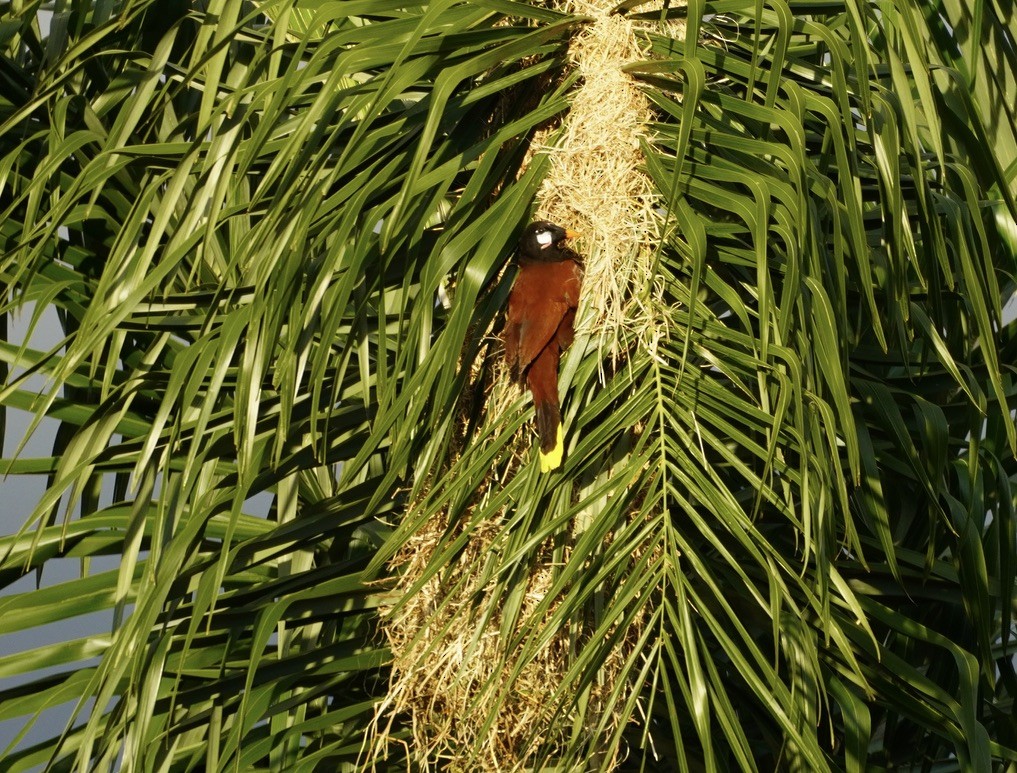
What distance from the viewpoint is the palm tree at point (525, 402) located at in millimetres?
1892

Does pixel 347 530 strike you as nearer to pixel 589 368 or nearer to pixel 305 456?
pixel 305 456

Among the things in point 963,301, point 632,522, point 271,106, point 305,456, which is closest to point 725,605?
point 632,522

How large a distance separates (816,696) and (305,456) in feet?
3.37

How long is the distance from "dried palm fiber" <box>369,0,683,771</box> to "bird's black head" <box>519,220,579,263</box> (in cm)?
4

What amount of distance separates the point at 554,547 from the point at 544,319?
0.39 metres

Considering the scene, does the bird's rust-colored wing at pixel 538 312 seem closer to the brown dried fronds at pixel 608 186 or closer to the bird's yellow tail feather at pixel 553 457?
the brown dried fronds at pixel 608 186

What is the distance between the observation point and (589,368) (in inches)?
82.0

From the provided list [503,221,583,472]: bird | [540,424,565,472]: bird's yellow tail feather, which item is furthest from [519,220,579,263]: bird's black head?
[540,424,565,472]: bird's yellow tail feather

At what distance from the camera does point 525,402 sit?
209 cm

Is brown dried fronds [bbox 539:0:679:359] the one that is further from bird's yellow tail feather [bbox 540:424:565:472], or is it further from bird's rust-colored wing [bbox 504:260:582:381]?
bird's yellow tail feather [bbox 540:424:565:472]

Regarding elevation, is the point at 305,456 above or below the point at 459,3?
below

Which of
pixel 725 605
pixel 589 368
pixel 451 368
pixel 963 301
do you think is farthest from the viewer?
pixel 963 301

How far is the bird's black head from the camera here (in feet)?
7.24

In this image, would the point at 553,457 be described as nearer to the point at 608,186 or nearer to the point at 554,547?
the point at 554,547
